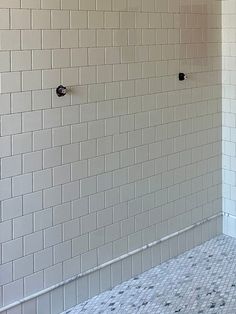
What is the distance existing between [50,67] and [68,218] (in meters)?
0.70

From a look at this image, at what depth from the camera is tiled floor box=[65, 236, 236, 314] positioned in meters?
2.56

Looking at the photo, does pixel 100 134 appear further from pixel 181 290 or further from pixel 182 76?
pixel 181 290

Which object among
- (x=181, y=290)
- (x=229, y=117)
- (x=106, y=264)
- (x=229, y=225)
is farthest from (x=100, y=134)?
(x=229, y=225)

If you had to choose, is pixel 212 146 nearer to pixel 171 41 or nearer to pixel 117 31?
pixel 171 41

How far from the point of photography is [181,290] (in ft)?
8.94

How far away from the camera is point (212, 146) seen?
10.7 feet

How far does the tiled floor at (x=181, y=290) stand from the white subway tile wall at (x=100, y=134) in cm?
7

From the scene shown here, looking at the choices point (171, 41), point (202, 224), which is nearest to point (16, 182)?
point (171, 41)

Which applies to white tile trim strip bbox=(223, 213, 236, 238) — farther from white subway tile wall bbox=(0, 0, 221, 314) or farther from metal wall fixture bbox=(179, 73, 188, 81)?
metal wall fixture bbox=(179, 73, 188, 81)

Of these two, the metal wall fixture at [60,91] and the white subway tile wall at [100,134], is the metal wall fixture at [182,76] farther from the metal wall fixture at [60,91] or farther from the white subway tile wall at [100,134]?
the metal wall fixture at [60,91]

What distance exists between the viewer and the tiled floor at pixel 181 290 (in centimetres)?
256

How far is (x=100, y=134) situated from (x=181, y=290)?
90 cm

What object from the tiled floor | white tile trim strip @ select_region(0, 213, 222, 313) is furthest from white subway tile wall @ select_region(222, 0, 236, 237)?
the tiled floor

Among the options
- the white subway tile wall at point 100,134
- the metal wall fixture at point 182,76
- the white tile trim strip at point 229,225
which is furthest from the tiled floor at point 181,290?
the metal wall fixture at point 182,76
